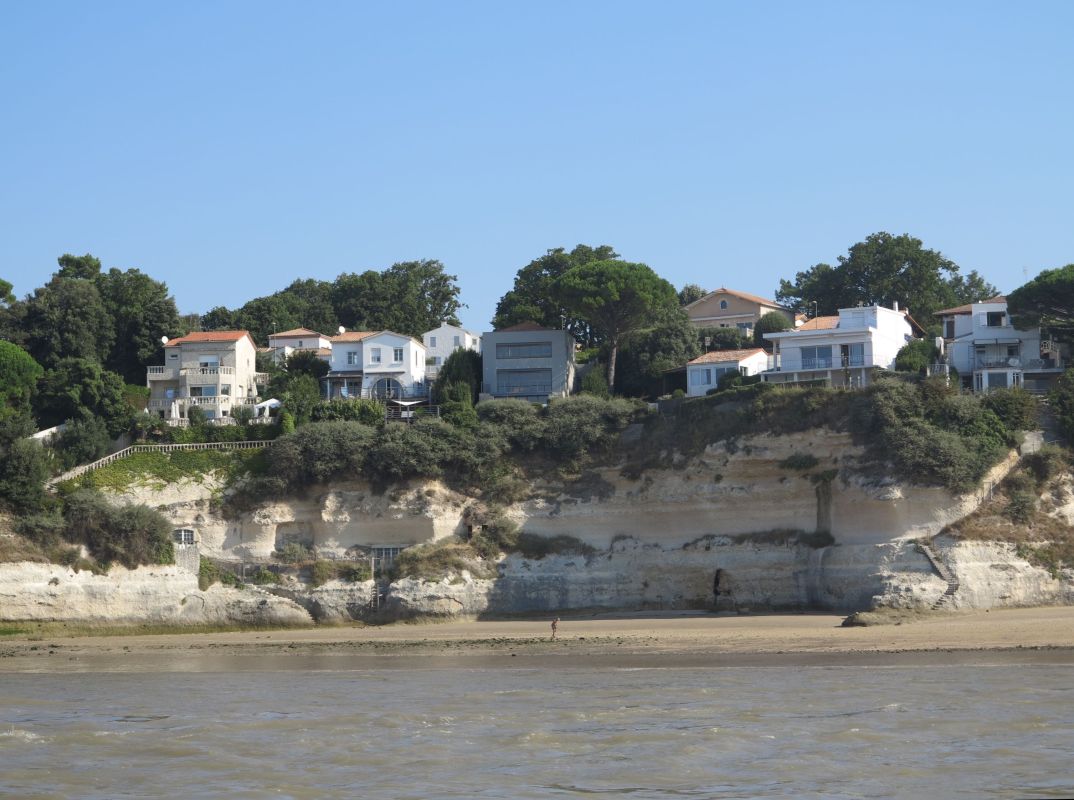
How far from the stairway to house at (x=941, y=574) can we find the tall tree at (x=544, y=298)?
95.7 ft

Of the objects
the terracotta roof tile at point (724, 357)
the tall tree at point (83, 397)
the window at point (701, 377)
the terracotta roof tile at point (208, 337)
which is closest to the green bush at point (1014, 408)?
the terracotta roof tile at point (724, 357)

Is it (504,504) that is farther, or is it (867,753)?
(504,504)

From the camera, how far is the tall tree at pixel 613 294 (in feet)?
202

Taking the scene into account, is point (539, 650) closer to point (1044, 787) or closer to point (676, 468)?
point (676, 468)

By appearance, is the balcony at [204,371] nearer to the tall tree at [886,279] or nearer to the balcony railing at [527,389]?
the balcony railing at [527,389]

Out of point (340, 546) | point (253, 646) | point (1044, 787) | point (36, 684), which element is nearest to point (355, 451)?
point (340, 546)

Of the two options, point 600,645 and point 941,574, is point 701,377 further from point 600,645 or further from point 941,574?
point 600,645

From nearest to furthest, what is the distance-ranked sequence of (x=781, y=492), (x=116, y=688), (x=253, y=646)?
(x=116, y=688)
(x=253, y=646)
(x=781, y=492)

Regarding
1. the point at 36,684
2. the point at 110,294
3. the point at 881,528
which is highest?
the point at 110,294

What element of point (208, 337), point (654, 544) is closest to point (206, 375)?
point (208, 337)

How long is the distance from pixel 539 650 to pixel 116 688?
1182cm

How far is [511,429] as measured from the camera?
51844 millimetres

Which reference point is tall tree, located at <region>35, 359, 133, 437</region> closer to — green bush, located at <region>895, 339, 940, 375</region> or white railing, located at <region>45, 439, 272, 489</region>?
white railing, located at <region>45, 439, 272, 489</region>

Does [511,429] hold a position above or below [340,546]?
above
